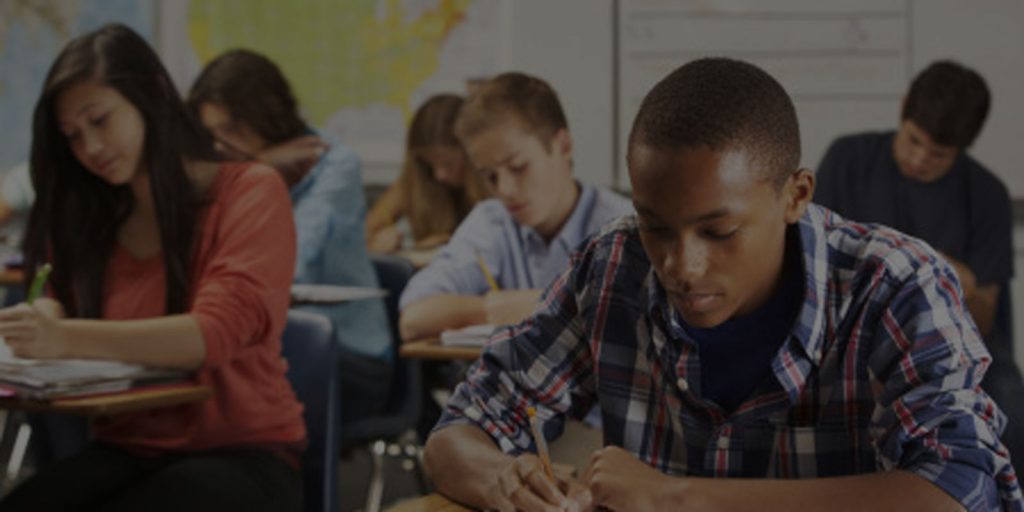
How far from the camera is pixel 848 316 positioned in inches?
55.3

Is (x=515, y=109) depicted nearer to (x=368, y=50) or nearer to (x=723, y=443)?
(x=723, y=443)

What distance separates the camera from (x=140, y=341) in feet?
7.56

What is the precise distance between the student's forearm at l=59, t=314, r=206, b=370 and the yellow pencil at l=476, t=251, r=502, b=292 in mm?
945

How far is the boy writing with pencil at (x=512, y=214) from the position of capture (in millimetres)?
3059

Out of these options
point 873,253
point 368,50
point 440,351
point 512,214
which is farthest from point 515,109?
point 368,50

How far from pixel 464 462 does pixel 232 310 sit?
95cm

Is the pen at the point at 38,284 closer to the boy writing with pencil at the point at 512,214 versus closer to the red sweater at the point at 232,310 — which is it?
the red sweater at the point at 232,310

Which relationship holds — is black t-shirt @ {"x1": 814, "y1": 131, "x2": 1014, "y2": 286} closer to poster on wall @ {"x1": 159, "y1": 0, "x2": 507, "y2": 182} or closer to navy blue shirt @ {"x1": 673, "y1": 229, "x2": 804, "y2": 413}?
poster on wall @ {"x1": 159, "y1": 0, "x2": 507, "y2": 182}

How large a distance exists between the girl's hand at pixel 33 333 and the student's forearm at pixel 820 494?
4.35 feet

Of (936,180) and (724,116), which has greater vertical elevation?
(724,116)

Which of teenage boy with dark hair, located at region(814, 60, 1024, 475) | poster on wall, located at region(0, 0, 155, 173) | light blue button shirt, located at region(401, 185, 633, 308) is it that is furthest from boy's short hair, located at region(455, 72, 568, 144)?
poster on wall, located at region(0, 0, 155, 173)

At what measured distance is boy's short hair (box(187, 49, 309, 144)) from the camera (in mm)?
3771

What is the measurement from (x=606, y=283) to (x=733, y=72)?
30 centimetres

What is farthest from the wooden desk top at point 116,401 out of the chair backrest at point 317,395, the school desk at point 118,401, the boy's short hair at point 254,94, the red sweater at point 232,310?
the boy's short hair at point 254,94
